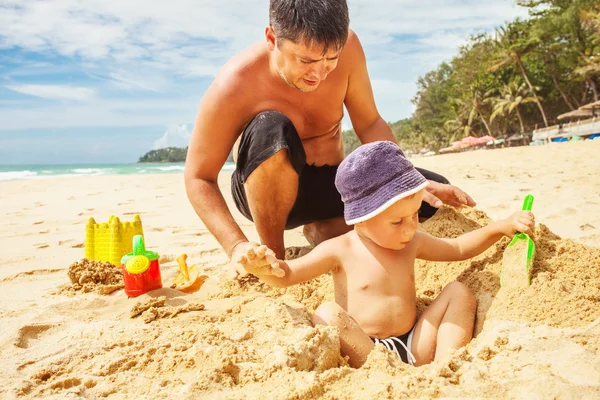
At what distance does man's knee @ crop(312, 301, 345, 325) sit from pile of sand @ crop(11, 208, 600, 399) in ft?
0.31

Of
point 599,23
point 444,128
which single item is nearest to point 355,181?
point 599,23

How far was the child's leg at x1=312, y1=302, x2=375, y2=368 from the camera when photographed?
170cm

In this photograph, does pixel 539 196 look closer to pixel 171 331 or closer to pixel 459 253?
pixel 459 253

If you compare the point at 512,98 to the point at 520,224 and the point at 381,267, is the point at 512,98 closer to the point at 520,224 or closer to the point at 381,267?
the point at 520,224

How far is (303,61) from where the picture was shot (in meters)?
2.10

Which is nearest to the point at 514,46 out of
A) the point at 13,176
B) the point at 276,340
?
the point at 13,176

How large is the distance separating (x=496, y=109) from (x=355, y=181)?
1247 inches

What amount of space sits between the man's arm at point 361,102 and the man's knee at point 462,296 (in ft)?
3.35

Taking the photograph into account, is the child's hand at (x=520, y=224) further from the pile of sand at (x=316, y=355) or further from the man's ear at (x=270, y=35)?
the man's ear at (x=270, y=35)

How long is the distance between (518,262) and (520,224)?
0.16 metres

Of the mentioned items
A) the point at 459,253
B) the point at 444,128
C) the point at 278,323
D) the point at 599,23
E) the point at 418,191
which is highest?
the point at 599,23

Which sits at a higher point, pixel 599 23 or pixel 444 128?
pixel 599 23

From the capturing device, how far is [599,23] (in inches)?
834

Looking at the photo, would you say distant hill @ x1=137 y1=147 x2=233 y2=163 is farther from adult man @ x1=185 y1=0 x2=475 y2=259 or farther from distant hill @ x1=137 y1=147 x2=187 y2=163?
adult man @ x1=185 y1=0 x2=475 y2=259
